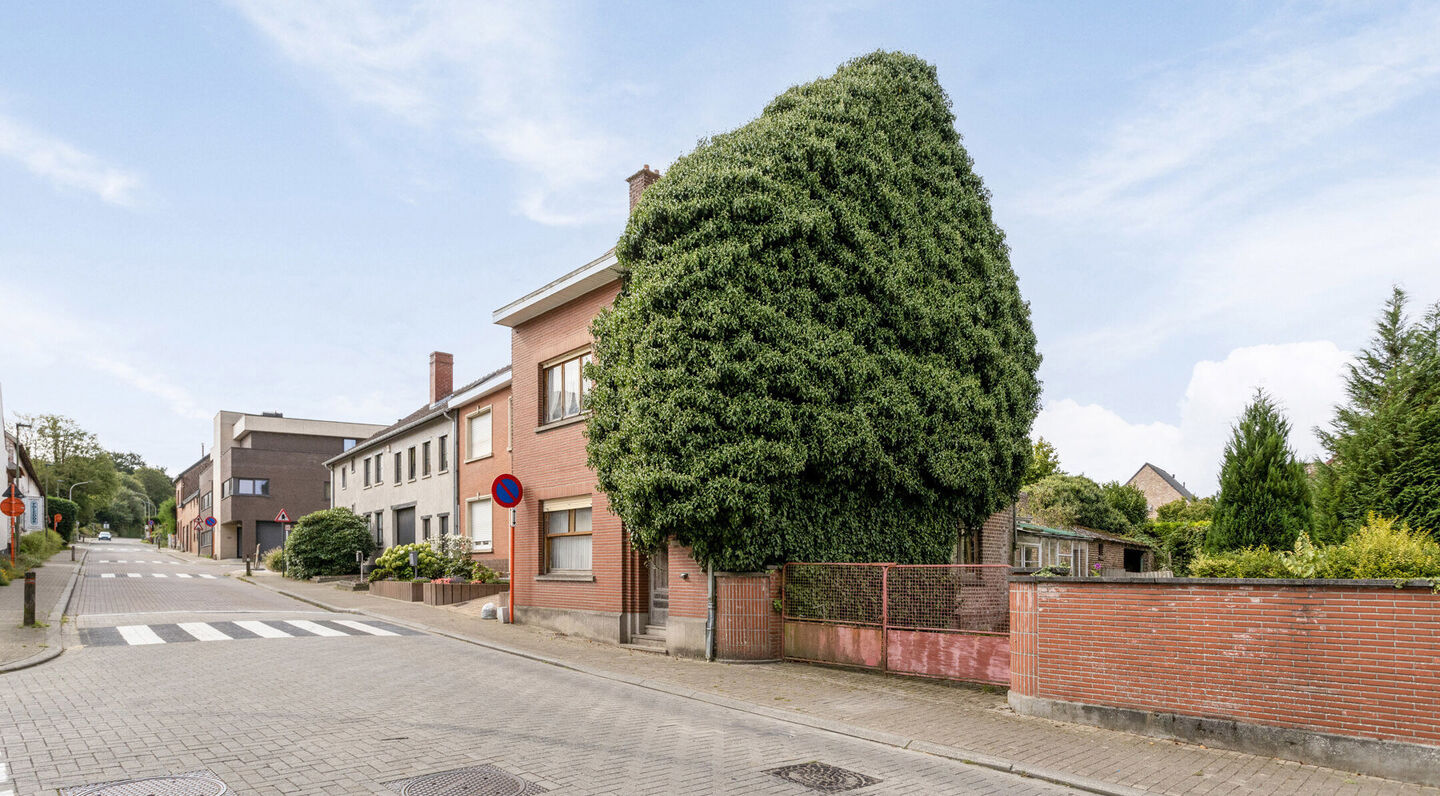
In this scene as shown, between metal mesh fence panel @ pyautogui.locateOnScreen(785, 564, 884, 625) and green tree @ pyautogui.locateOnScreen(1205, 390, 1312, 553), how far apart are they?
8592 millimetres

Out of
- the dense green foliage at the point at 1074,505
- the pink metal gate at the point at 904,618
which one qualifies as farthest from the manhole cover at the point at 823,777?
the dense green foliage at the point at 1074,505

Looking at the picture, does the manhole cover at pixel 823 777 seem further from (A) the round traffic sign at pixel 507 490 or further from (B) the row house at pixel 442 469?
(B) the row house at pixel 442 469

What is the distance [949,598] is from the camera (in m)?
11.9

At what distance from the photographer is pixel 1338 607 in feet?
25.3

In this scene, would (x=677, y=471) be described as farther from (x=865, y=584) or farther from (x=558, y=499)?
(x=558, y=499)

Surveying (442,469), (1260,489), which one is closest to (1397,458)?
(1260,489)

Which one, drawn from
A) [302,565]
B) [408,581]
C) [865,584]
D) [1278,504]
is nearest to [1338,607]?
[865,584]

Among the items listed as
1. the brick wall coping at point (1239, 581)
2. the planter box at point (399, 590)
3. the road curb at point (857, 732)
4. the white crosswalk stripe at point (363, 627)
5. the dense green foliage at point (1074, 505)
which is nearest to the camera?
the road curb at point (857, 732)

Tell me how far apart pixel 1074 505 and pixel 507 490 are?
32900 millimetres

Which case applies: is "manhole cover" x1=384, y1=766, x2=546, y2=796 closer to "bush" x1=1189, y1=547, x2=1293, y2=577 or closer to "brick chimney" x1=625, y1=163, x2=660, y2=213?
"bush" x1=1189, y1=547, x2=1293, y2=577

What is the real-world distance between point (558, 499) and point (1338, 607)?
13.8 metres

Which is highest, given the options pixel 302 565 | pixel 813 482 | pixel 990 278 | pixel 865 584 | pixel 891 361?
pixel 990 278

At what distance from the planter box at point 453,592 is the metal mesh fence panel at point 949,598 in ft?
46.4

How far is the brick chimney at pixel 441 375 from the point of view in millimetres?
38562
